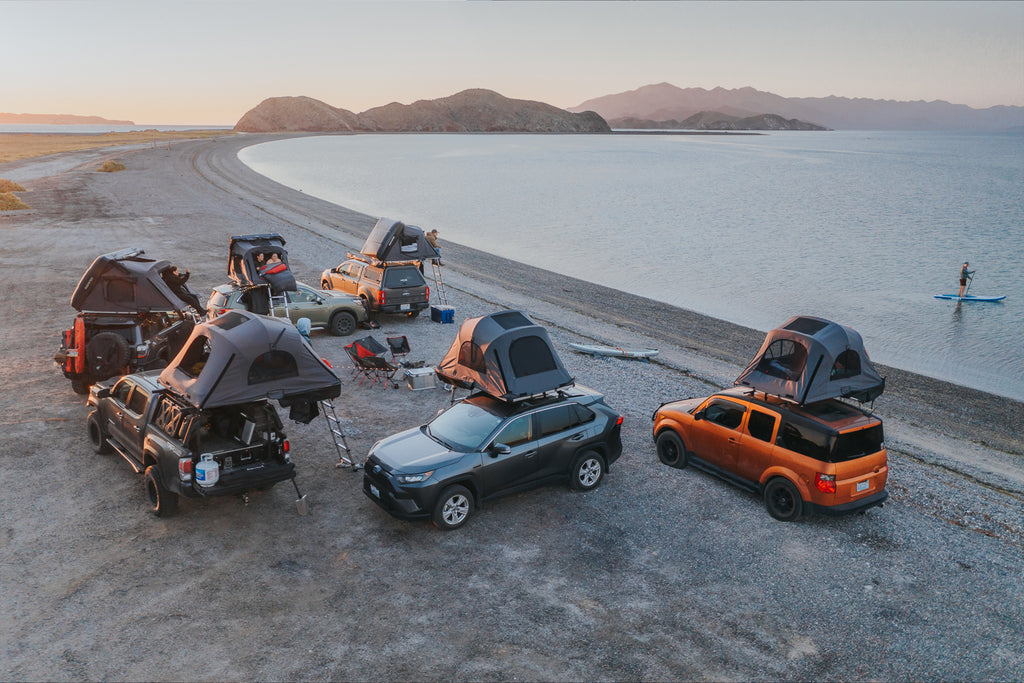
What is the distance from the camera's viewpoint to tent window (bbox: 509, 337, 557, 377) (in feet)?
39.6

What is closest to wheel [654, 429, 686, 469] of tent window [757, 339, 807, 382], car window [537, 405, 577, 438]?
tent window [757, 339, 807, 382]

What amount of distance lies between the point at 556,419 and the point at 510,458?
123 cm

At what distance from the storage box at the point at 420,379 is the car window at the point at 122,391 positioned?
6.47m

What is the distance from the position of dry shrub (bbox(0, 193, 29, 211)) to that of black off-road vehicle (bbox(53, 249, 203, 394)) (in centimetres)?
3833

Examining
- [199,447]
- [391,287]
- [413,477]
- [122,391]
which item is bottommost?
[413,477]

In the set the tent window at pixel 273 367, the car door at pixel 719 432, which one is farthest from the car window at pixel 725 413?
the tent window at pixel 273 367

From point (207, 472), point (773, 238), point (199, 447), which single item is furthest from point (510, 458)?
point (773, 238)

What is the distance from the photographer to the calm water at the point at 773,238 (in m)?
35.0

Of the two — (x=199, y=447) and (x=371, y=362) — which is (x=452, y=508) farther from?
(x=371, y=362)

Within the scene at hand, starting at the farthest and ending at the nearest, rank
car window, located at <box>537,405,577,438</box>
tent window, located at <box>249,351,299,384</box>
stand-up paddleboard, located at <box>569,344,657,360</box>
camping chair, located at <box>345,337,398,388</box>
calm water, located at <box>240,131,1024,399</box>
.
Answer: calm water, located at <box>240,131,1024,399</box>
stand-up paddleboard, located at <box>569,344,657,360</box>
camping chair, located at <box>345,337,398,388</box>
car window, located at <box>537,405,577,438</box>
tent window, located at <box>249,351,299,384</box>

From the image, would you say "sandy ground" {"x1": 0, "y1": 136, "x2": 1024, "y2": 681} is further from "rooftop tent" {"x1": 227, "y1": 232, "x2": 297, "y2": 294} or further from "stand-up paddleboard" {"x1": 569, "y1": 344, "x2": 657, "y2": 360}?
"rooftop tent" {"x1": 227, "y1": 232, "x2": 297, "y2": 294}

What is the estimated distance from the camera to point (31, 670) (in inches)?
300

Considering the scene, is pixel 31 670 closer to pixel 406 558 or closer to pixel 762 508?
pixel 406 558

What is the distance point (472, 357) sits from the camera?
12.4 m
